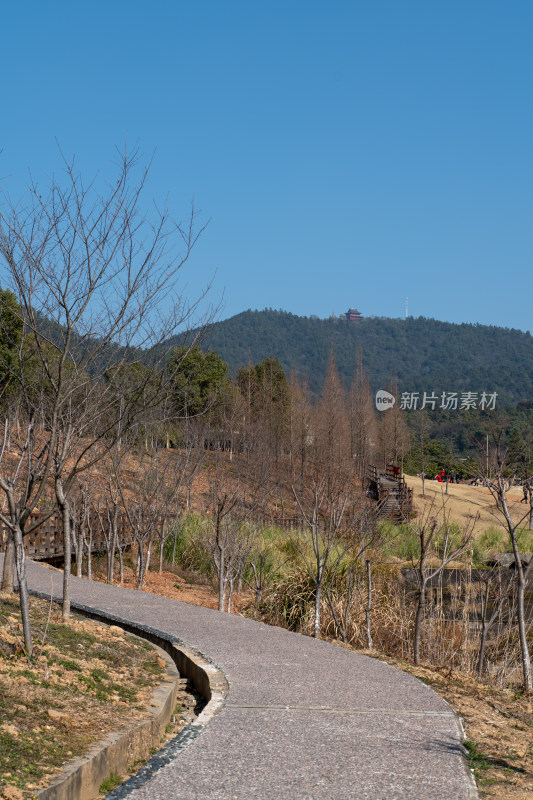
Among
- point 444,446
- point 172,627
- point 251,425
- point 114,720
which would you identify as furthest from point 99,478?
point 444,446

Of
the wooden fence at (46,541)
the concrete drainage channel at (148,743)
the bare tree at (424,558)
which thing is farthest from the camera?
the wooden fence at (46,541)

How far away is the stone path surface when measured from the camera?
167 inches

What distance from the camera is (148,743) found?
5.14 meters

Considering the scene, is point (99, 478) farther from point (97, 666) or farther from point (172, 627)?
point (97, 666)

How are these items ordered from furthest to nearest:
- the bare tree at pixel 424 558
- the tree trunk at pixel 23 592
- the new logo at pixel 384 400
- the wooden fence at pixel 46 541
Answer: the new logo at pixel 384 400 < the wooden fence at pixel 46 541 < the bare tree at pixel 424 558 < the tree trunk at pixel 23 592

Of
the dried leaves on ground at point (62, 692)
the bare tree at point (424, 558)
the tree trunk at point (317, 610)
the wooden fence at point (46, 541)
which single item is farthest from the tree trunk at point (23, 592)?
the wooden fence at point (46, 541)

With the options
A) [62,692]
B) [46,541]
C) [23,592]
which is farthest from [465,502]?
[62,692]

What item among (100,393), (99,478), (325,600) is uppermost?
(100,393)

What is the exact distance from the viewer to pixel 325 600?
38.4 feet

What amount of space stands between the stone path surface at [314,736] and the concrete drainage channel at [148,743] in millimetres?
90

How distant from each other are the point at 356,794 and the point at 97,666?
3055 mm

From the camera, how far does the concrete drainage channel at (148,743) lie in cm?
411

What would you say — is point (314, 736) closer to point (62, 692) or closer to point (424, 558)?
point (62, 692)

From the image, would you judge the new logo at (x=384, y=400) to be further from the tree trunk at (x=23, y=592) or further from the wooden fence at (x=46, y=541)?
the tree trunk at (x=23, y=592)
